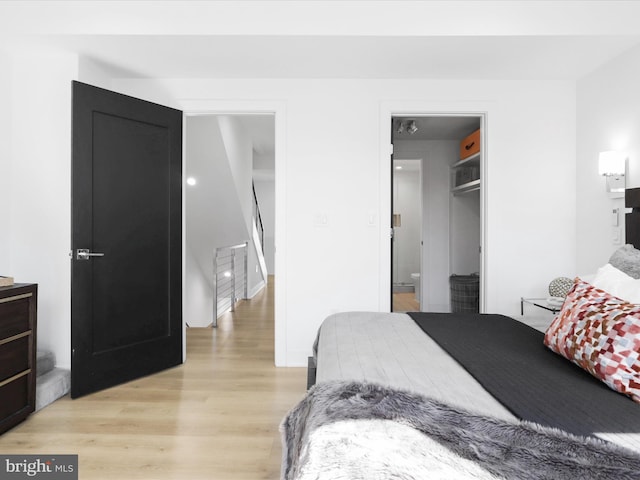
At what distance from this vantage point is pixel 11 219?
2.86 metres

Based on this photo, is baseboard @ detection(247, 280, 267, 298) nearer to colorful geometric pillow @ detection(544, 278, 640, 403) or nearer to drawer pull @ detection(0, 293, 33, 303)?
drawer pull @ detection(0, 293, 33, 303)

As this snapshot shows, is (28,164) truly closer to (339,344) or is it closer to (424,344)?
(339,344)

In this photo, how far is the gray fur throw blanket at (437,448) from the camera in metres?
0.78

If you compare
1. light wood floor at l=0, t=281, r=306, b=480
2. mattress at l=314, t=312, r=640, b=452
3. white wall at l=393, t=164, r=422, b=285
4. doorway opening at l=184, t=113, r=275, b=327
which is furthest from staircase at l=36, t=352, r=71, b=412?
white wall at l=393, t=164, r=422, b=285

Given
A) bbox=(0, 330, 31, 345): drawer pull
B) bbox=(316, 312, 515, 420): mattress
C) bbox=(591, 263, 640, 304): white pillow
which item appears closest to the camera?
bbox=(316, 312, 515, 420): mattress

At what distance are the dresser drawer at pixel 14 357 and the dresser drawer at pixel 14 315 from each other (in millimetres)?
57

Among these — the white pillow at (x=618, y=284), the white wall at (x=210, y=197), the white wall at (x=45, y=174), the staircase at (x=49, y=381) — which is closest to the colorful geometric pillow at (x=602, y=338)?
the white pillow at (x=618, y=284)

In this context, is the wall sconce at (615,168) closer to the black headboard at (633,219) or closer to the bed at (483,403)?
the black headboard at (633,219)

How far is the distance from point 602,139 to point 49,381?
4.17 meters

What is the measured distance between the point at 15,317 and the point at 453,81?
3.44 meters

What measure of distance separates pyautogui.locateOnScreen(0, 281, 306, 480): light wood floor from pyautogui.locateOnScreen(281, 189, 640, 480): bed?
0.80m

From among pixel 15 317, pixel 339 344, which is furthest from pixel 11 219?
pixel 339 344

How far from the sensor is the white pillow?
4.91ft

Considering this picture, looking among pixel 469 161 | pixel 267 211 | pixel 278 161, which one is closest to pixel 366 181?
pixel 278 161
